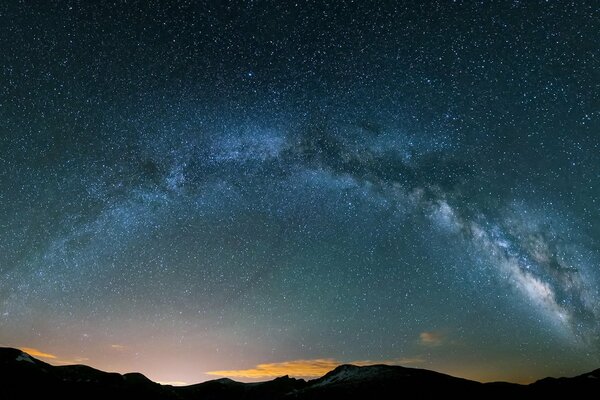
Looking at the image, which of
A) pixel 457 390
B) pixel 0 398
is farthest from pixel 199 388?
pixel 457 390

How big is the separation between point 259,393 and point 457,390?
61.6 m

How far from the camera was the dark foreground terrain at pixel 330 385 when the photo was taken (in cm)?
6894

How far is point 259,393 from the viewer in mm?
112500

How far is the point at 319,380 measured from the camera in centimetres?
9869

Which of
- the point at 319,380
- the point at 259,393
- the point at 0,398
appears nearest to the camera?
the point at 0,398

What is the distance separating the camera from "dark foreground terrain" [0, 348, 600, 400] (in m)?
68.9

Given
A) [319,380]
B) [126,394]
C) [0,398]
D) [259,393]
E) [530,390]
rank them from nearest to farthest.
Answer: [0,398]
[530,390]
[126,394]
[319,380]
[259,393]

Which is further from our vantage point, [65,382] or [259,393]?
[259,393]

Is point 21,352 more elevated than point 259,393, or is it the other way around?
point 21,352

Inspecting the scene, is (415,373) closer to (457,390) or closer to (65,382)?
(457,390)

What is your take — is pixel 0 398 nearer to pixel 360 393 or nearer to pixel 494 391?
pixel 360 393

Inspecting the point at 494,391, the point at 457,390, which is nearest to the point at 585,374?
the point at 494,391

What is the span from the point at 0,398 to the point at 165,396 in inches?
1506

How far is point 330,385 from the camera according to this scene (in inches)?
Result: 3314
